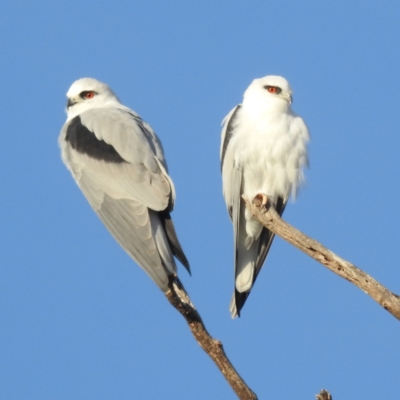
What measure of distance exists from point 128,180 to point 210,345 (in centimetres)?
198

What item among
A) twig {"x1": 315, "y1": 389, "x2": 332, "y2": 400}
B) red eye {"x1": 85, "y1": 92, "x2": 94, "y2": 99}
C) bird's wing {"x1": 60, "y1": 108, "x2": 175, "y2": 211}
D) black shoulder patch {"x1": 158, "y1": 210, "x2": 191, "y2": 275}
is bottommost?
twig {"x1": 315, "y1": 389, "x2": 332, "y2": 400}

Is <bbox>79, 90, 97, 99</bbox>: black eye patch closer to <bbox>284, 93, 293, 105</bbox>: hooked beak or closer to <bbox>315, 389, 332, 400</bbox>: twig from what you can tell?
<bbox>284, 93, 293, 105</bbox>: hooked beak

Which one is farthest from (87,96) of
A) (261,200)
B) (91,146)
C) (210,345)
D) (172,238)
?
(210,345)

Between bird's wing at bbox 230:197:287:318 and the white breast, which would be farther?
bird's wing at bbox 230:197:287:318

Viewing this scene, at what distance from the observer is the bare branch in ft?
17.2

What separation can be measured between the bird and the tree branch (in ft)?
3.17

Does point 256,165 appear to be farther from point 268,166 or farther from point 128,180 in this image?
point 128,180

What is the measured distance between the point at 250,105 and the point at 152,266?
2233 millimetres

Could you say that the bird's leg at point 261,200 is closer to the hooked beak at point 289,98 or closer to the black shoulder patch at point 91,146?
the hooked beak at point 289,98

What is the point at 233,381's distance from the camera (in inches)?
208

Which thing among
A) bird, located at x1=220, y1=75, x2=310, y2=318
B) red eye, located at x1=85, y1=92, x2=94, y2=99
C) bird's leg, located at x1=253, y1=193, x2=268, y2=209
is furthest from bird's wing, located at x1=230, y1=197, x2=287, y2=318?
red eye, located at x1=85, y1=92, x2=94, y2=99

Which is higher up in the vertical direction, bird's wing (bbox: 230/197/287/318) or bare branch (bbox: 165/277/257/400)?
bird's wing (bbox: 230/197/287/318)

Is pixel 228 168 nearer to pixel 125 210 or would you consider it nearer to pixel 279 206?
pixel 279 206

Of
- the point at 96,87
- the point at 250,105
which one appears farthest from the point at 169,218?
the point at 96,87
